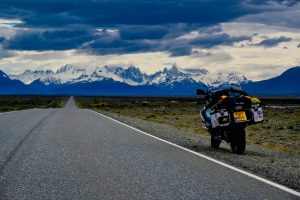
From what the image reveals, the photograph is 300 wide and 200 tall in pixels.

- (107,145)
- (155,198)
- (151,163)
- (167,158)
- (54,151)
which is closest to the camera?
(155,198)

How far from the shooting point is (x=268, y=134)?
26766mm

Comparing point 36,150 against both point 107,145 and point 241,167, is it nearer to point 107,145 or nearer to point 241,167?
point 107,145

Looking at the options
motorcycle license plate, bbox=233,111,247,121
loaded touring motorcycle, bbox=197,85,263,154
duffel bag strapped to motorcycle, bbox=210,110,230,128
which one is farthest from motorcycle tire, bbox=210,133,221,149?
motorcycle license plate, bbox=233,111,247,121

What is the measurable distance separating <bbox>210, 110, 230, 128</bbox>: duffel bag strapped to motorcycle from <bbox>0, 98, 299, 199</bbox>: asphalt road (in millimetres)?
1106

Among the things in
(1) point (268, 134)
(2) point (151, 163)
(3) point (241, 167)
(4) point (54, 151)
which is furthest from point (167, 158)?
(1) point (268, 134)

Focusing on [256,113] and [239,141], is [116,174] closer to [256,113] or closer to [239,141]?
[239,141]

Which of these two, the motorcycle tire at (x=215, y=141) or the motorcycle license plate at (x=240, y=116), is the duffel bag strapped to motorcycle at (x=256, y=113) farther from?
the motorcycle tire at (x=215, y=141)

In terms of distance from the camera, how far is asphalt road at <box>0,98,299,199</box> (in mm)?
8484

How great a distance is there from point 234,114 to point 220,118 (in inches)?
17.9

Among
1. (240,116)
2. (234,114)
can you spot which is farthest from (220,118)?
(240,116)

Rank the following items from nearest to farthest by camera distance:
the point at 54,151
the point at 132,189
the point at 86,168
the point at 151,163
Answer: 1. the point at 132,189
2. the point at 86,168
3. the point at 151,163
4. the point at 54,151

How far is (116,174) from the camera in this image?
34.2 ft

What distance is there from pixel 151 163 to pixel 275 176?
9.30 feet

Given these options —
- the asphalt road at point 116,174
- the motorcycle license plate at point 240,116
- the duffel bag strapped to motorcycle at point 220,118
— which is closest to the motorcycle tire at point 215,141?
the duffel bag strapped to motorcycle at point 220,118
